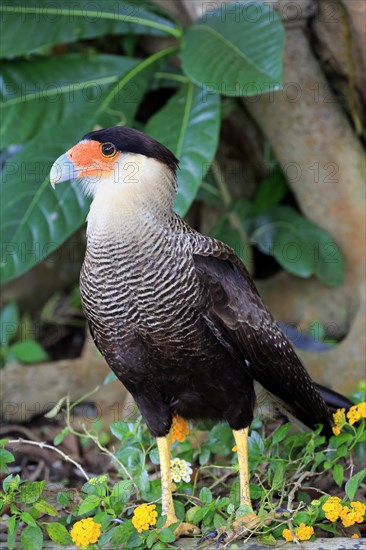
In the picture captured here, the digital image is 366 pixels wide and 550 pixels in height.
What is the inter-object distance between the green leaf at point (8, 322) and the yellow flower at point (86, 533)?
7.96 ft

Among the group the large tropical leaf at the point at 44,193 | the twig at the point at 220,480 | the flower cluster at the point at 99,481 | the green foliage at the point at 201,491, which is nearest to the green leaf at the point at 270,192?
the large tropical leaf at the point at 44,193

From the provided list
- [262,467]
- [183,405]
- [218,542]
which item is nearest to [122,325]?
[183,405]

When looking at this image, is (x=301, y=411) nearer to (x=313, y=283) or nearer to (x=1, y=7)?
(x=313, y=283)

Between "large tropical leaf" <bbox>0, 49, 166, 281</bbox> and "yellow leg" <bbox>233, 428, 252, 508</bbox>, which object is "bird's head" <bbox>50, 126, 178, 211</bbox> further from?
"large tropical leaf" <bbox>0, 49, 166, 281</bbox>

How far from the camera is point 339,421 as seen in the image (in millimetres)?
3842

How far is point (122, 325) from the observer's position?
3.31 m

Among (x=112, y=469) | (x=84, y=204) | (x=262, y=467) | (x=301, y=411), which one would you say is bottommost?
(x=112, y=469)

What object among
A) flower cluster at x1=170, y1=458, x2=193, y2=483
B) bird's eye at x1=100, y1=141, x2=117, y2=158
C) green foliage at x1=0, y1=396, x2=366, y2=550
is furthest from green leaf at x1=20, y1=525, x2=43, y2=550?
bird's eye at x1=100, y1=141, x2=117, y2=158

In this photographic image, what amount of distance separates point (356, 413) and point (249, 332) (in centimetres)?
67

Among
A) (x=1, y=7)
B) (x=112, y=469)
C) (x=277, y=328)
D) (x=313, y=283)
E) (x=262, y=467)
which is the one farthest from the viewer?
(x=313, y=283)

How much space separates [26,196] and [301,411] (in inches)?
81.0

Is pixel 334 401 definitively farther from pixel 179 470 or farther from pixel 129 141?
pixel 129 141

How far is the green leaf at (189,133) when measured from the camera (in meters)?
4.50

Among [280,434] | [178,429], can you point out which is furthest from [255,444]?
[178,429]
